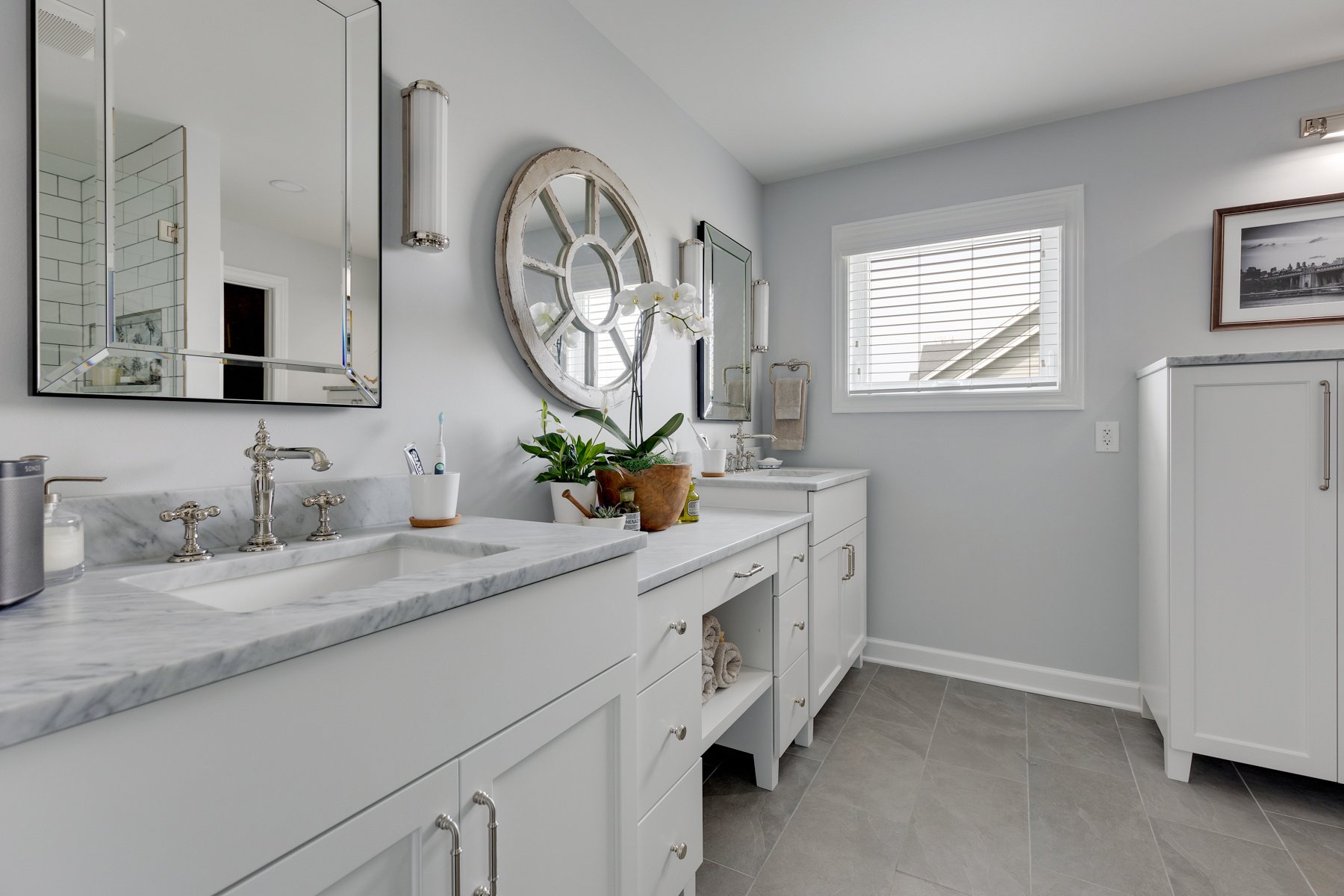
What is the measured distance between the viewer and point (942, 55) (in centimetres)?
213

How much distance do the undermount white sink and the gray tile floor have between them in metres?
1.04

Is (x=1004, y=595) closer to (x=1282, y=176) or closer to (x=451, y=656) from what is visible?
(x=1282, y=176)

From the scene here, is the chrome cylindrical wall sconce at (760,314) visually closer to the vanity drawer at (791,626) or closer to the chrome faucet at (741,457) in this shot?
the chrome faucet at (741,457)

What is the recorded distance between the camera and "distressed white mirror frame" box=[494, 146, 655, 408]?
5.38ft

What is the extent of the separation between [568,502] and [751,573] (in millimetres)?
522

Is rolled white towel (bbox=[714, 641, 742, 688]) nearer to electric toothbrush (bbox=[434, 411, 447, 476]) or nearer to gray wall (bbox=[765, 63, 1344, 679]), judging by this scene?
electric toothbrush (bbox=[434, 411, 447, 476])

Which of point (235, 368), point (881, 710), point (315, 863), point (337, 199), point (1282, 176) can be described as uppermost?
point (1282, 176)

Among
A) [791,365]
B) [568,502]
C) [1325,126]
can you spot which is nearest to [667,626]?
[568,502]

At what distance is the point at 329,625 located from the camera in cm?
61

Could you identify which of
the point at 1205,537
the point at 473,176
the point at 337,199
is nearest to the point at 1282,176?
the point at 1205,537

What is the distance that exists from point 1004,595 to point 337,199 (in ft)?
9.11

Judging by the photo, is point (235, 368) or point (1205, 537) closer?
point (235, 368)

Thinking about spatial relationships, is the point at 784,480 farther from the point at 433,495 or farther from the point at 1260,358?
the point at 1260,358

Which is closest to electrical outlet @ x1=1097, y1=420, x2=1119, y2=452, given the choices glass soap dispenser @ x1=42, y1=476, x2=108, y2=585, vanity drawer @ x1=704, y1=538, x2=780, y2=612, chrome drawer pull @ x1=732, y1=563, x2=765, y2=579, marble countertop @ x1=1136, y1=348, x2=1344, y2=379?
marble countertop @ x1=1136, y1=348, x2=1344, y2=379
